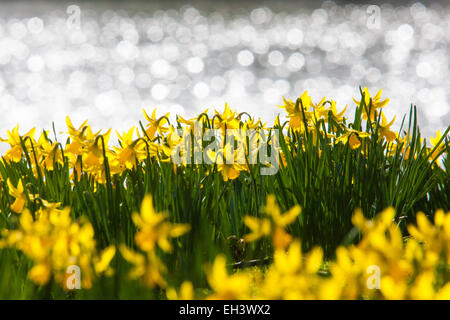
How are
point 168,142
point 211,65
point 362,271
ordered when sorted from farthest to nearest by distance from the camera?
point 211,65 → point 168,142 → point 362,271

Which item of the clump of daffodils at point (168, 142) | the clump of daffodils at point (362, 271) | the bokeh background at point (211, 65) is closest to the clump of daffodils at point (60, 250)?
the clump of daffodils at point (362, 271)

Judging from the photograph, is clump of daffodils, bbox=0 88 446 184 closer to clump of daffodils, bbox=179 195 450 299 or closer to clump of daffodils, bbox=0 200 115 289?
clump of daffodils, bbox=0 200 115 289

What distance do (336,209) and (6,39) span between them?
31258 millimetres

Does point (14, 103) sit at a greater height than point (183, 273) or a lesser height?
greater

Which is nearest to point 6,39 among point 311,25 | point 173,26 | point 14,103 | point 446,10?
point 173,26

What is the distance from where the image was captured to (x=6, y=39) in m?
29.6

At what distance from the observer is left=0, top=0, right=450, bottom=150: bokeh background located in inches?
633

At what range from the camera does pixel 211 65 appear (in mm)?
22391

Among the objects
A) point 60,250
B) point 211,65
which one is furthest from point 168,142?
point 211,65

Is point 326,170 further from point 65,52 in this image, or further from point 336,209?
point 65,52

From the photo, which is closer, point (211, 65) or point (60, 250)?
point (60, 250)

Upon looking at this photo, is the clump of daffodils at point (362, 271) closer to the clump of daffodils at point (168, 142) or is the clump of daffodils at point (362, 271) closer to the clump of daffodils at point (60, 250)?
the clump of daffodils at point (60, 250)

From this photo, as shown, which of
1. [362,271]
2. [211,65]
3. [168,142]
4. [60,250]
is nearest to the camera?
[362,271]

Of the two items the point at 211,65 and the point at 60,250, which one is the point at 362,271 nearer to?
the point at 60,250
